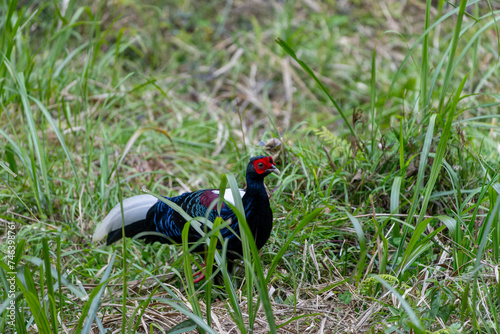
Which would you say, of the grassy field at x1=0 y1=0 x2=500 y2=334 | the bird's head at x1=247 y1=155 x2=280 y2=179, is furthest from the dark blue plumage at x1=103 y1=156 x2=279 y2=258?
the grassy field at x1=0 y1=0 x2=500 y2=334

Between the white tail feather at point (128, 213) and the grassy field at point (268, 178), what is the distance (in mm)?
120

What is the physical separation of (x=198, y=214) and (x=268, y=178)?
2.17 feet

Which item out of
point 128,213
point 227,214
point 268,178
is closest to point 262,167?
point 227,214

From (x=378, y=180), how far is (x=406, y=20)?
11.8 ft

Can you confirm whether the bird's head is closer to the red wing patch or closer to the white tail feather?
the red wing patch

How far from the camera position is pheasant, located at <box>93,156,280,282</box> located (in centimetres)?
222

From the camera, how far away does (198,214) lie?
7.86 ft

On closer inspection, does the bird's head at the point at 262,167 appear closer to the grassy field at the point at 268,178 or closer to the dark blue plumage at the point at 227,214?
the dark blue plumage at the point at 227,214

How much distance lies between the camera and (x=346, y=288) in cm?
217

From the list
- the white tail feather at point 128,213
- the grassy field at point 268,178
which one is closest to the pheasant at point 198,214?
the white tail feather at point 128,213

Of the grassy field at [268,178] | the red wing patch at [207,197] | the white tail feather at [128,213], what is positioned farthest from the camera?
the white tail feather at [128,213]

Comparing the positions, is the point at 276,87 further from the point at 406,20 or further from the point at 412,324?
the point at 412,324

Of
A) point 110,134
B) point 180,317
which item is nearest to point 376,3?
point 110,134

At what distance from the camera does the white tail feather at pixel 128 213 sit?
2.54 metres
